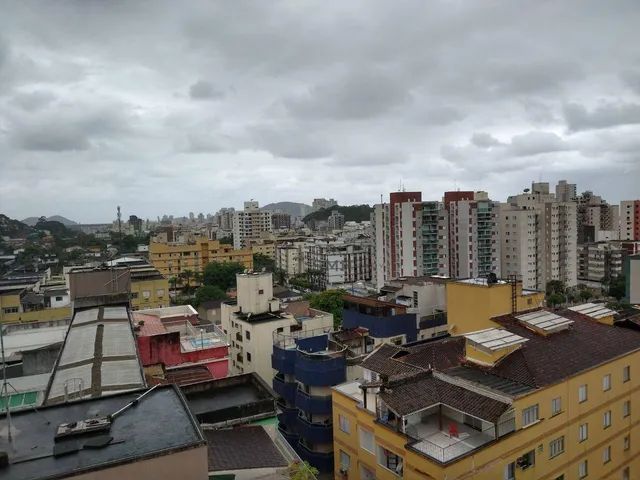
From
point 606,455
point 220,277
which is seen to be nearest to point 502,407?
point 606,455

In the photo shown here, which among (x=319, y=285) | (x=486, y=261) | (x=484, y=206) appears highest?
(x=484, y=206)

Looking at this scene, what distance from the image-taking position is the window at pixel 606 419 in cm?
1543

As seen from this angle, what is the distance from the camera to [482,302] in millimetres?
18812

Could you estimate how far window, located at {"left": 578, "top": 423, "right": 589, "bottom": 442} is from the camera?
1456 cm

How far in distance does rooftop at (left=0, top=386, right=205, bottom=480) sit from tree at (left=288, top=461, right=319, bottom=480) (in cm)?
257

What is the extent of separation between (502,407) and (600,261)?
73.5 metres

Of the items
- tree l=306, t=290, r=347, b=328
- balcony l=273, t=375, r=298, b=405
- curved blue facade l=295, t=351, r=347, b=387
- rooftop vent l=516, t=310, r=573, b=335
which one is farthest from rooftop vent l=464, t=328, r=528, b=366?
tree l=306, t=290, r=347, b=328

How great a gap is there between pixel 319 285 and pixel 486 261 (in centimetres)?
3031

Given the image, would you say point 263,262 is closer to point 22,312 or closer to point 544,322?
point 22,312

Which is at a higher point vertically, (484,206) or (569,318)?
(484,206)

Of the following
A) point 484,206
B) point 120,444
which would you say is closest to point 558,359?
point 120,444

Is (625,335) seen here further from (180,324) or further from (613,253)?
(613,253)

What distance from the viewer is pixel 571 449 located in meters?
14.2

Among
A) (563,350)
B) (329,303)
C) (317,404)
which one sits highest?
(563,350)
